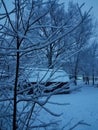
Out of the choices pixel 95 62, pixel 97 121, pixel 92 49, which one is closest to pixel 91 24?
pixel 92 49

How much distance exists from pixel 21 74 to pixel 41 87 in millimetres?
388

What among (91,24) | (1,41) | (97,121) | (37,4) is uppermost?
(91,24)

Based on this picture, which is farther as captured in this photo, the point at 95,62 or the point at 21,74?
the point at 95,62

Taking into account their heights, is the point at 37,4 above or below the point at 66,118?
above

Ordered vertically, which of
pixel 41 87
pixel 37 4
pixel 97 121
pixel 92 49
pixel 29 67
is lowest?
pixel 97 121

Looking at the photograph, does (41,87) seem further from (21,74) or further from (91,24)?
(91,24)

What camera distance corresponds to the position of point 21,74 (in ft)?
8.66

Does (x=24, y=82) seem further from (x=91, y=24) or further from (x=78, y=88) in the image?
(x=91, y=24)

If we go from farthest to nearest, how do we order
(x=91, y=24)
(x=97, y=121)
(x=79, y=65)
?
(x=79, y=65) → (x=91, y=24) → (x=97, y=121)

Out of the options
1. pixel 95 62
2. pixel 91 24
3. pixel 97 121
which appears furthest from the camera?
pixel 95 62

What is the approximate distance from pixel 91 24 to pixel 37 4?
29254mm

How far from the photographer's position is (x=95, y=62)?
1479 inches

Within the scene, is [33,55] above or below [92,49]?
below

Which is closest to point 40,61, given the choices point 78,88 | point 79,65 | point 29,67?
point 29,67
